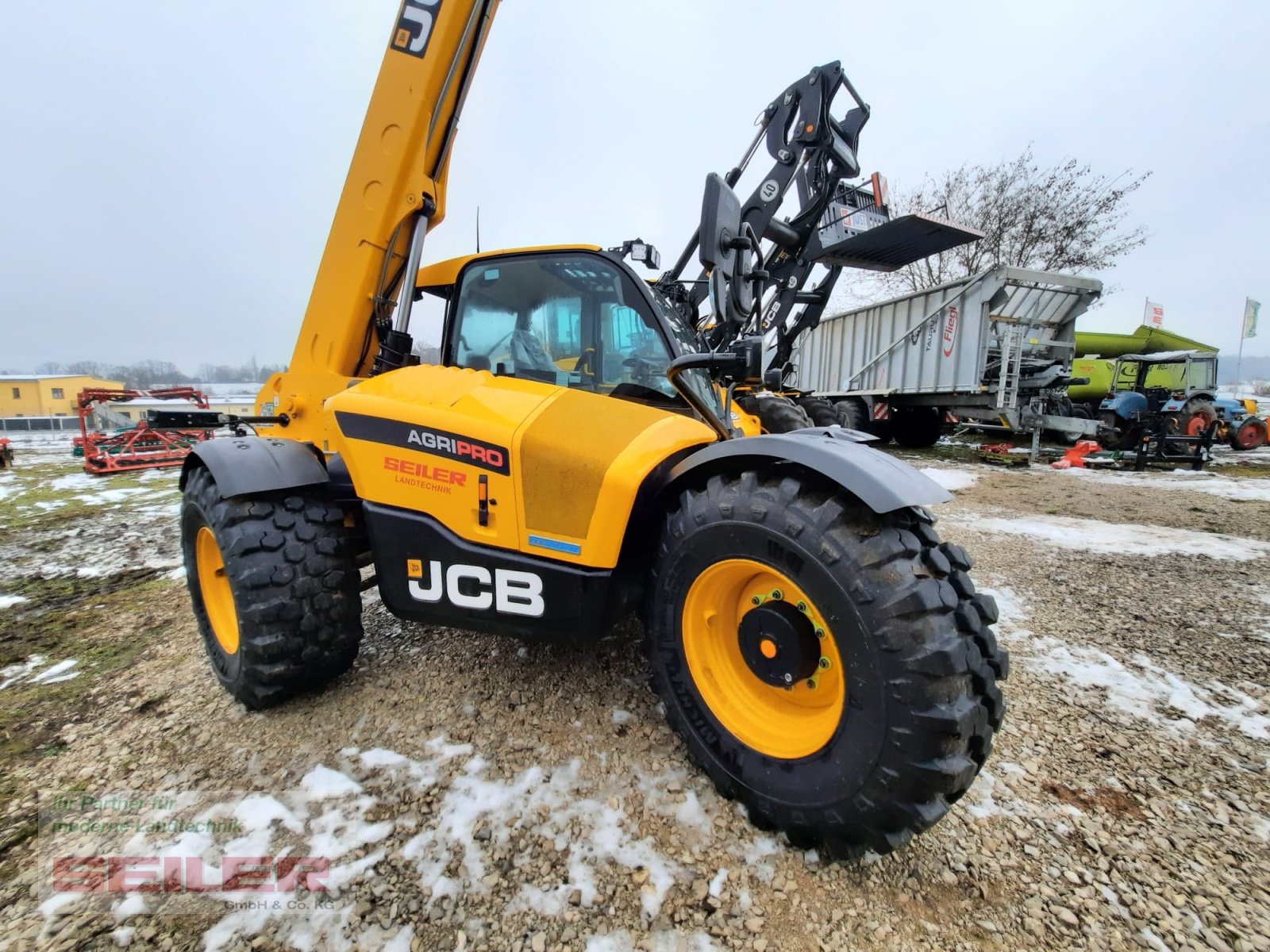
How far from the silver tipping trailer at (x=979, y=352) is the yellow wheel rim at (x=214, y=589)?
10614 millimetres

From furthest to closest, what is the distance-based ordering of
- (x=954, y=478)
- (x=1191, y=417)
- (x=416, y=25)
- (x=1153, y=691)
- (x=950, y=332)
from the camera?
(x=1191, y=417) < (x=950, y=332) < (x=954, y=478) < (x=416, y=25) < (x=1153, y=691)

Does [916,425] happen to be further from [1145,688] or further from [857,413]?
[1145,688]

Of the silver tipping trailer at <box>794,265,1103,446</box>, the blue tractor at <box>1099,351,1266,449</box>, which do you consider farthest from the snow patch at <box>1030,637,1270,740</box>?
the blue tractor at <box>1099,351,1266,449</box>

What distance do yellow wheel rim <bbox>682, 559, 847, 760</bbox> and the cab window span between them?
86cm

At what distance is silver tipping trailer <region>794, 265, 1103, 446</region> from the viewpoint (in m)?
9.43

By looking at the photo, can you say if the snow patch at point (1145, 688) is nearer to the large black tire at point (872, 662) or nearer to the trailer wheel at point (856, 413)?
the large black tire at point (872, 662)

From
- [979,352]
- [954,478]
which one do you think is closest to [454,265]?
[954,478]

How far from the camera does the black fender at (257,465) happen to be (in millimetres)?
2275

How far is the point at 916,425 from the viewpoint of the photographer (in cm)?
1232

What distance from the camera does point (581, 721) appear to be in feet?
7.43

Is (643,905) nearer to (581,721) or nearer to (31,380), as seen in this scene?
(581,721)

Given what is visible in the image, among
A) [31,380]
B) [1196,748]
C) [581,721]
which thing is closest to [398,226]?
[581,721]

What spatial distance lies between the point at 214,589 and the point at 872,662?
119 inches

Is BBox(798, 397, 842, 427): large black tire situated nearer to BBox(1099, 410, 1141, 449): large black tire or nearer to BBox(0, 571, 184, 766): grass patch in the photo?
BBox(1099, 410, 1141, 449): large black tire
